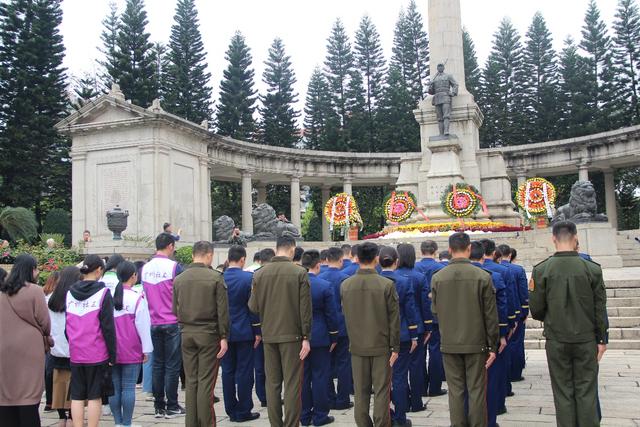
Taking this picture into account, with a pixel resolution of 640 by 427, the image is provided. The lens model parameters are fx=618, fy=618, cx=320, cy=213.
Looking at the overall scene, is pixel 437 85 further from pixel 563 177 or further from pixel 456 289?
pixel 563 177

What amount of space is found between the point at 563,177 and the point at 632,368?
122ft

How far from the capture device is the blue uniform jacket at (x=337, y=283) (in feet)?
23.5

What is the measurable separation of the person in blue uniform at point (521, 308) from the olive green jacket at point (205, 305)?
3.68 m

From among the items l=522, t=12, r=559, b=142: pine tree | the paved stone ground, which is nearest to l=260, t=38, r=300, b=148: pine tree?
l=522, t=12, r=559, b=142: pine tree

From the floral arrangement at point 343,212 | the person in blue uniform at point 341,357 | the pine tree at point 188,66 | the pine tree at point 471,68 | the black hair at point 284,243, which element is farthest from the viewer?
the pine tree at point 471,68

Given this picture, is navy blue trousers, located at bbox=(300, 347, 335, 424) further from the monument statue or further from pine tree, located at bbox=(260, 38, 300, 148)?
pine tree, located at bbox=(260, 38, 300, 148)

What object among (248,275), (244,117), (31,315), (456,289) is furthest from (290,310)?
(244,117)

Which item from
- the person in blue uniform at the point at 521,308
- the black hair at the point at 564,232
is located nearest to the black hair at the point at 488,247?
the person in blue uniform at the point at 521,308

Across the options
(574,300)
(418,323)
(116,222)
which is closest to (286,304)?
(418,323)

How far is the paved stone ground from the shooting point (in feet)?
20.9

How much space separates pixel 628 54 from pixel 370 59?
17298mm

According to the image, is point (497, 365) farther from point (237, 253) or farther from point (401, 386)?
point (237, 253)

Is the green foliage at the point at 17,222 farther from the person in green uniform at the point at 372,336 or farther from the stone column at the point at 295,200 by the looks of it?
the person in green uniform at the point at 372,336

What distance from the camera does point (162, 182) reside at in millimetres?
22891
